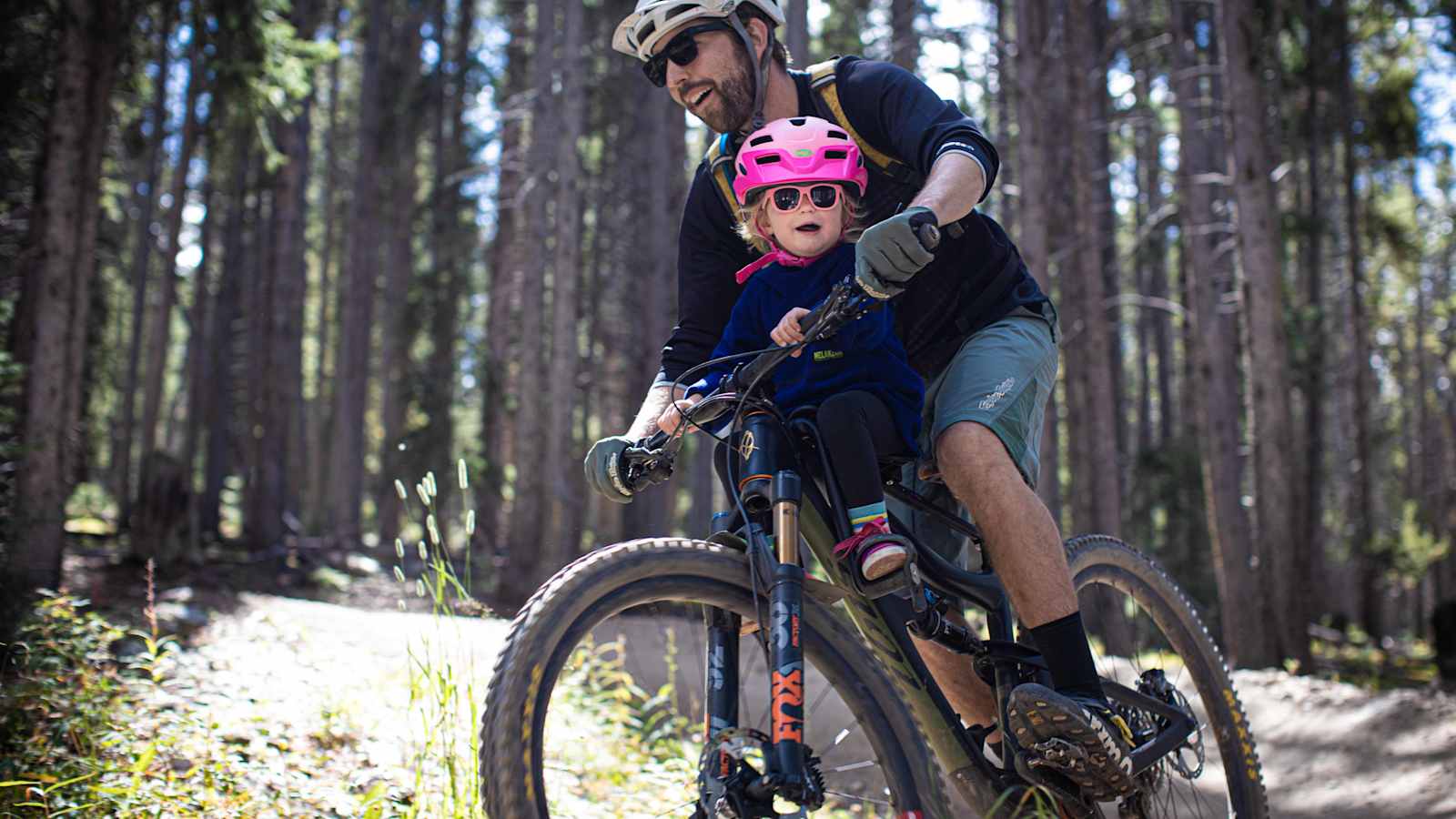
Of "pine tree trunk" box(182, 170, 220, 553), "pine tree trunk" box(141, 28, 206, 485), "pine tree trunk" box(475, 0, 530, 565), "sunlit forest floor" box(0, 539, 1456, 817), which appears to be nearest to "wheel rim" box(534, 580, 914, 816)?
"sunlit forest floor" box(0, 539, 1456, 817)

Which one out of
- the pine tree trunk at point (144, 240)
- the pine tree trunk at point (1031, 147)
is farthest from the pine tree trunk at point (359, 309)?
the pine tree trunk at point (1031, 147)

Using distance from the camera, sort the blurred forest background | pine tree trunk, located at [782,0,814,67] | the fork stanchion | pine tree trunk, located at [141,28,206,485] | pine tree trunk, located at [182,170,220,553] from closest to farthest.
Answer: the fork stanchion < the blurred forest background < pine tree trunk, located at [782,0,814,67] < pine tree trunk, located at [141,28,206,485] < pine tree trunk, located at [182,170,220,553]

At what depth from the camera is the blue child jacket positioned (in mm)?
2824

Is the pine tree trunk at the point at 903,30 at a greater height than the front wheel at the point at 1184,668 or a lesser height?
greater

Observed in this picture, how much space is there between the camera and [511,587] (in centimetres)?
1371

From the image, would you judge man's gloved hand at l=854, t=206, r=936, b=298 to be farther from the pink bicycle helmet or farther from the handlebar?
the pink bicycle helmet

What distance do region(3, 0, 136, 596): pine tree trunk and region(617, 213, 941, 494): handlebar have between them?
710cm

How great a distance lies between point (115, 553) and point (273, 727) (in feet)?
29.0

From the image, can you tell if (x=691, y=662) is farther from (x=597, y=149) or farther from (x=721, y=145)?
(x=597, y=149)

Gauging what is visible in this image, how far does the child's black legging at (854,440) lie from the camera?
8.64ft

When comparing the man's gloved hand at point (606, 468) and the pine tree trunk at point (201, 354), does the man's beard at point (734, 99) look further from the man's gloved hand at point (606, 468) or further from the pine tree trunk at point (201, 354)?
the pine tree trunk at point (201, 354)

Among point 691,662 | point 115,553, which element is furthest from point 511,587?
point 691,662

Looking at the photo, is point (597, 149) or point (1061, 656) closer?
point (1061, 656)

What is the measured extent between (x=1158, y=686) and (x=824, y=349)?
1.71 meters
